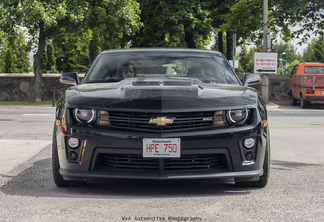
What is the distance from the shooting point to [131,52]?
233 inches

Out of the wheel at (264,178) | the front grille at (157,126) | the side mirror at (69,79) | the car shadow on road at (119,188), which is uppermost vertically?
the side mirror at (69,79)

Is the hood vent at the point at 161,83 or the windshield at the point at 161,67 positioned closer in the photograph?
the hood vent at the point at 161,83

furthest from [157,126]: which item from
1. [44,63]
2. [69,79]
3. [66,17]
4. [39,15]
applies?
[44,63]

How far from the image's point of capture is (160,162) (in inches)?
170

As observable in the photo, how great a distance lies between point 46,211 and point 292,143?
5.98 meters

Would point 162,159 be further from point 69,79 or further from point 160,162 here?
point 69,79

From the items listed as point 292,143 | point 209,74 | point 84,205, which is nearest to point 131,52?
point 209,74

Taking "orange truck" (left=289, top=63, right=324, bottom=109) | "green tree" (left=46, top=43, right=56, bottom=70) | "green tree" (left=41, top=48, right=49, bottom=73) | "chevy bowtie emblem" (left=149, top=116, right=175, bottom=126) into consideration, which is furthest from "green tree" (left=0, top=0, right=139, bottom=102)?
"green tree" (left=46, top=43, right=56, bottom=70)

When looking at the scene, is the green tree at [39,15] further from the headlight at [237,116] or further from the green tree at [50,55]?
the green tree at [50,55]

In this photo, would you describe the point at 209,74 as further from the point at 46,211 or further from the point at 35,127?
the point at 35,127

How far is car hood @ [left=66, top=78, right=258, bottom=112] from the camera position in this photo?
4.29 m

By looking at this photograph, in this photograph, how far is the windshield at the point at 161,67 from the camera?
220 inches

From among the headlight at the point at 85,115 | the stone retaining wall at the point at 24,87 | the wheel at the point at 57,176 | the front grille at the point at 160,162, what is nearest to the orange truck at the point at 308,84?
the stone retaining wall at the point at 24,87

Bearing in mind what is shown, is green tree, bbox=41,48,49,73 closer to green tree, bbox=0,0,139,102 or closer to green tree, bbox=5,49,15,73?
green tree, bbox=5,49,15,73
